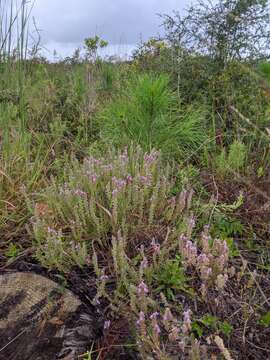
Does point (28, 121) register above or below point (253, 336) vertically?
above

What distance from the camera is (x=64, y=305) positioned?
2.08 m

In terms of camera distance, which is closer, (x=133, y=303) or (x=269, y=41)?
(x=133, y=303)

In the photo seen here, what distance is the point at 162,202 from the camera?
2561mm

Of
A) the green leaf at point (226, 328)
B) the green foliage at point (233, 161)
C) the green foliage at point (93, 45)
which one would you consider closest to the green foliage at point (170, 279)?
the green leaf at point (226, 328)

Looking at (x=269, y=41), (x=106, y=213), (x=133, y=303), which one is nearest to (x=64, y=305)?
(x=133, y=303)

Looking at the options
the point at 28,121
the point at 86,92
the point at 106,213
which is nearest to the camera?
the point at 106,213

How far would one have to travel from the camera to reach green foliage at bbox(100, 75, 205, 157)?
11.8 ft

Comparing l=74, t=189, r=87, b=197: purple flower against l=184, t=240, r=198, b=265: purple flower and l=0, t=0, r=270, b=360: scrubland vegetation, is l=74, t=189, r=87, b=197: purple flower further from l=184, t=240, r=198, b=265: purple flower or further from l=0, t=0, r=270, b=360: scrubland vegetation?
l=184, t=240, r=198, b=265: purple flower

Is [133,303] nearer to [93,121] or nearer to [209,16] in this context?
Result: [93,121]

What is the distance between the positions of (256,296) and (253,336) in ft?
0.96

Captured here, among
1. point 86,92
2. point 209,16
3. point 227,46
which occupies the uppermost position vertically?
point 209,16

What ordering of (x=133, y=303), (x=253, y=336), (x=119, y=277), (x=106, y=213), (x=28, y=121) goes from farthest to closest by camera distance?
(x=28, y=121), (x=106, y=213), (x=119, y=277), (x=253, y=336), (x=133, y=303)

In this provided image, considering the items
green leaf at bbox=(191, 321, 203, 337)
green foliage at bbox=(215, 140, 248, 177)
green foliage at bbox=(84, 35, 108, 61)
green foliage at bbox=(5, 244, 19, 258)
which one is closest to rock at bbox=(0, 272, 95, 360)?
green foliage at bbox=(5, 244, 19, 258)

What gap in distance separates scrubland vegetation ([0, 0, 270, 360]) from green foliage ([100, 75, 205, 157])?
0.5 inches
